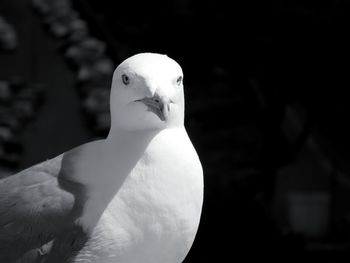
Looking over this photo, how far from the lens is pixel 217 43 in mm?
2322

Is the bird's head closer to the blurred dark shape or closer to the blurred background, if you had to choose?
the blurred background

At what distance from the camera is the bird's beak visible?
1.03 m

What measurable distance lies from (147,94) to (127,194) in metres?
0.14

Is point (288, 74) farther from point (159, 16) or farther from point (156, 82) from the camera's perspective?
point (156, 82)

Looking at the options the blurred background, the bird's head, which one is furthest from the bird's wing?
the blurred background

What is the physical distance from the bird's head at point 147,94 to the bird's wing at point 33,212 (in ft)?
0.40

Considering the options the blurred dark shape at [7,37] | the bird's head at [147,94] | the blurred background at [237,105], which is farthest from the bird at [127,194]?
the blurred dark shape at [7,37]

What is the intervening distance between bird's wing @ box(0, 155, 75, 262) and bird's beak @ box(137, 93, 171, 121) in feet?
0.55

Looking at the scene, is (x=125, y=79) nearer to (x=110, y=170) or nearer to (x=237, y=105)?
(x=110, y=170)

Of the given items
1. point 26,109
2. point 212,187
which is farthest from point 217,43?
point 26,109

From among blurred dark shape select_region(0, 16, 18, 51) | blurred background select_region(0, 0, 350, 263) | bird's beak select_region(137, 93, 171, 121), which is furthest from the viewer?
blurred dark shape select_region(0, 16, 18, 51)

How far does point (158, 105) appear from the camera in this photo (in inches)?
40.9

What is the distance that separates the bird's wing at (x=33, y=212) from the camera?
1116 mm

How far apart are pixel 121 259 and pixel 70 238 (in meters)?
0.08
